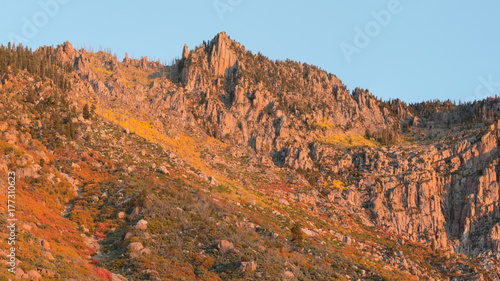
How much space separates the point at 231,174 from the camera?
335ft

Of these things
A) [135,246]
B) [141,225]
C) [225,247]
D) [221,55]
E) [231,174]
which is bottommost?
[135,246]

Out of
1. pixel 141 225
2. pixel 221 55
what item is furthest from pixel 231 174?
pixel 221 55

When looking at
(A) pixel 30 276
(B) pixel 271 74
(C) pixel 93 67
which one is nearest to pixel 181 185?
(A) pixel 30 276

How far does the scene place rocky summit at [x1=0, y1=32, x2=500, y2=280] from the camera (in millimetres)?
42781

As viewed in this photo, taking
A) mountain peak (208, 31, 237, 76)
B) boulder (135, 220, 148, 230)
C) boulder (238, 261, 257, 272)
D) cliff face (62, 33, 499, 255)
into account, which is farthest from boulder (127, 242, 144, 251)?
mountain peak (208, 31, 237, 76)

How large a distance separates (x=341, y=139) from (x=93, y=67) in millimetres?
95815

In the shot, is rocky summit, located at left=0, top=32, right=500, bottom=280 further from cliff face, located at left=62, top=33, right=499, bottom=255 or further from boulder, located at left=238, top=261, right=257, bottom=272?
cliff face, located at left=62, top=33, right=499, bottom=255

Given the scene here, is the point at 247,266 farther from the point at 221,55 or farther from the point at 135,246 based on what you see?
the point at 221,55

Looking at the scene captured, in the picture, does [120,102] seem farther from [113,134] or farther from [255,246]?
[255,246]

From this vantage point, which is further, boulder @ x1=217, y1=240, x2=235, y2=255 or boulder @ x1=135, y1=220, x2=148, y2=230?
boulder @ x1=135, y1=220, x2=148, y2=230

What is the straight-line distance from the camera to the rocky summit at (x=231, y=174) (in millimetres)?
42781

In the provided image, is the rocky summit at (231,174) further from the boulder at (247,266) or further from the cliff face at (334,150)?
the cliff face at (334,150)

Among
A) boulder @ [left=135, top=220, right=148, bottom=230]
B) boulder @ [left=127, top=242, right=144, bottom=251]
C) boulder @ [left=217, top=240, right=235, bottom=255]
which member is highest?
boulder @ [left=135, top=220, right=148, bottom=230]

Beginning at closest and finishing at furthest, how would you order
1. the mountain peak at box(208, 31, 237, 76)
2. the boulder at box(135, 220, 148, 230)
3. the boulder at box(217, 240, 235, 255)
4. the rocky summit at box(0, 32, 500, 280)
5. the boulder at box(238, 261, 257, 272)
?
1. the boulder at box(238, 261, 257, 272)
2. the rocky summit at box(0, 32, 500, 280)
3. the boulder at box(217, 240, 235, 255)
4. the boulder at box(135, 220, 148, 230)
5. the mountain peak at box(208, 31, 237, 76)
